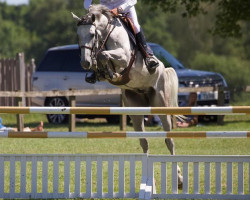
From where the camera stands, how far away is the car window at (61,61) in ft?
60.7

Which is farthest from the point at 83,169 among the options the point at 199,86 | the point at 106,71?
the point at 199,86

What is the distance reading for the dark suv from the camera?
1789 cm

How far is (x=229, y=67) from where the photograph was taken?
1634 inches

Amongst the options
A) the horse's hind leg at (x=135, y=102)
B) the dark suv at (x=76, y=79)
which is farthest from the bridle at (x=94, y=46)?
the dark suv at (x=76, y=79)

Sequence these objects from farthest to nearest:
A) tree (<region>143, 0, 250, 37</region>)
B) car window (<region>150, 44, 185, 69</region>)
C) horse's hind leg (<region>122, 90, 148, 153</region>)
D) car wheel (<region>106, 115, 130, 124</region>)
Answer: tree (<region>143, 0, 250, 37</region>) → car wheel (<region>106, 115, 130, 124</region>) → car window (<region>150, 44, 185, 69</region>) → horse's hind leg (<region>122, 90, 148, 153</region>)

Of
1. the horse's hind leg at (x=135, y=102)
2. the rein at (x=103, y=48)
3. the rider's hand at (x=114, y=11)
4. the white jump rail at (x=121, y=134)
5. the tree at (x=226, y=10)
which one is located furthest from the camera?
the tree at (x=226, y=10)

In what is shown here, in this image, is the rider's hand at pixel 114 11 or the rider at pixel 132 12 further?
the rider at pixel 132 12

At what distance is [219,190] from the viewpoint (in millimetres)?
7773

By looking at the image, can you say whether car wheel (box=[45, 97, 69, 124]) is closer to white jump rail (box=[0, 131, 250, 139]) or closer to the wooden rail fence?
the wooden rail fence

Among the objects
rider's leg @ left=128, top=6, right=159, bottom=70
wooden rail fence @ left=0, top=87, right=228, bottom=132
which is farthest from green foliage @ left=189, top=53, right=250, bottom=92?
rider's leg @ left=128, top=6, right=159, bottom=70

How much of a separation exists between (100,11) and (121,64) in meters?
0.68

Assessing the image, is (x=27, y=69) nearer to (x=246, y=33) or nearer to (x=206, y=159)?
(x=206, y=159)

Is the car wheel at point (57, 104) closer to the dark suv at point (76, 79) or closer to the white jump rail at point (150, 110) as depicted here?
the dark suv at point (76, 79)

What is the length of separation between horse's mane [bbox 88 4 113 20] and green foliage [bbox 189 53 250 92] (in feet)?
103
